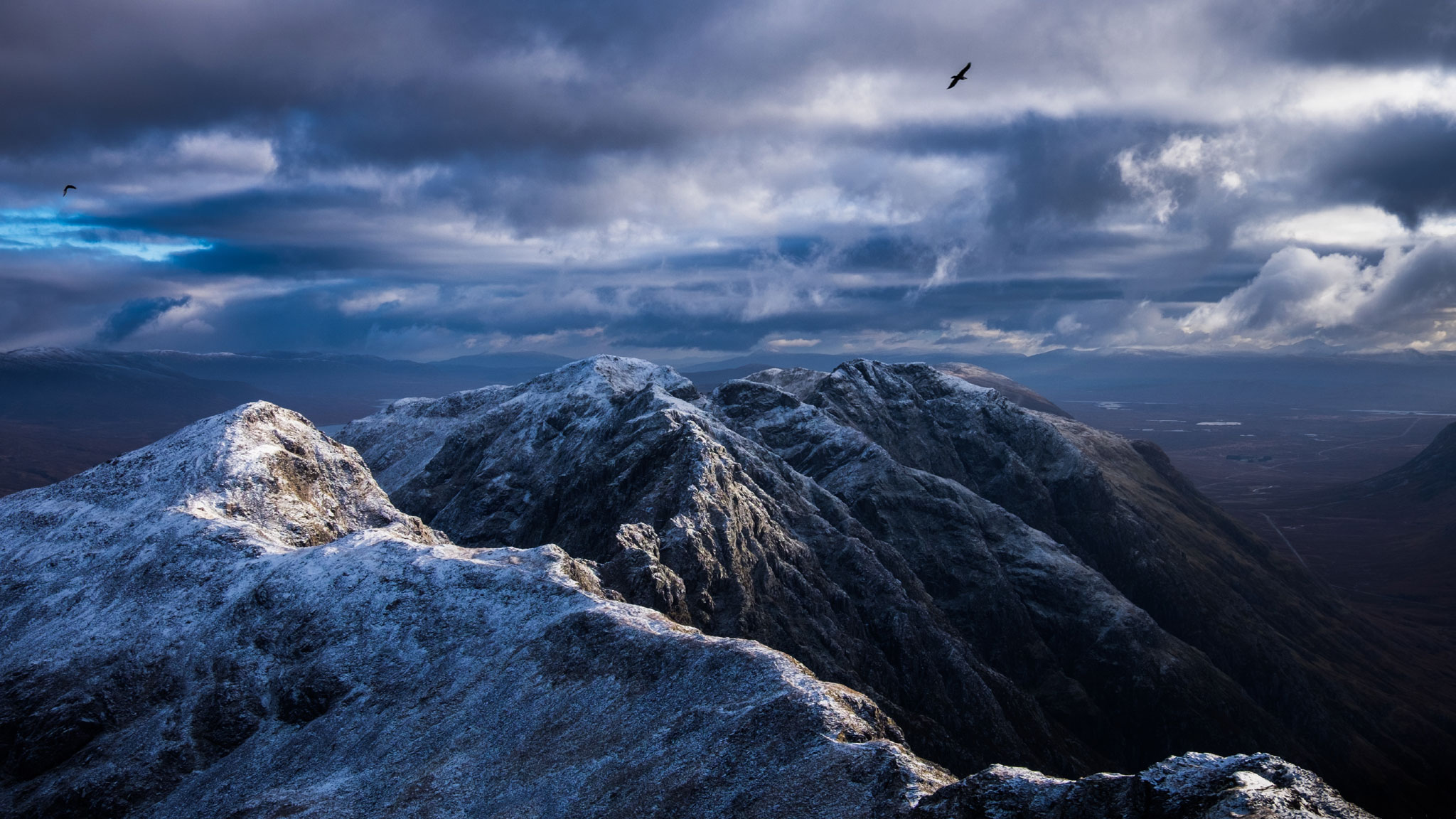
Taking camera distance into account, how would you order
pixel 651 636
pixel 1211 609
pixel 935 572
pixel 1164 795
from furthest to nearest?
pixel 1211 609 → pixel 935 572 → pixel 651 636 → pixel 1164 795

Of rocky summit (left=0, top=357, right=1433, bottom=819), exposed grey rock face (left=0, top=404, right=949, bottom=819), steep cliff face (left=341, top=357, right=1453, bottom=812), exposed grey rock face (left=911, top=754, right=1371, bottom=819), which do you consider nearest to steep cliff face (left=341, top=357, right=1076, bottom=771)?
steep cliff face (left=341, top=357, right=1453, bottom=812)

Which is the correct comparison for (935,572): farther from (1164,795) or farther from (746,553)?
(1164,795)

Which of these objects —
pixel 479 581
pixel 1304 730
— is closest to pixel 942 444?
pixel 1304 730

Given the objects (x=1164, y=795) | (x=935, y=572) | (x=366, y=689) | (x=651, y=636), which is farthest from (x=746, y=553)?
(x=1164, y=795)

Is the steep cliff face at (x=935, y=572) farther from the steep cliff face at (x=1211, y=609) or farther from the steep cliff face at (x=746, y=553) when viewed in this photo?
the steep cliff face at (x=1211, y=609)

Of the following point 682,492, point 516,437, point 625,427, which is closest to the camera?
point 682,492

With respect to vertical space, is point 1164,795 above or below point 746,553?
above

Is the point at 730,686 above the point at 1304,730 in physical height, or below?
above

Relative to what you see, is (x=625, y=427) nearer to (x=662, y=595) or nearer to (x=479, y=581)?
(x=662, y=595)
